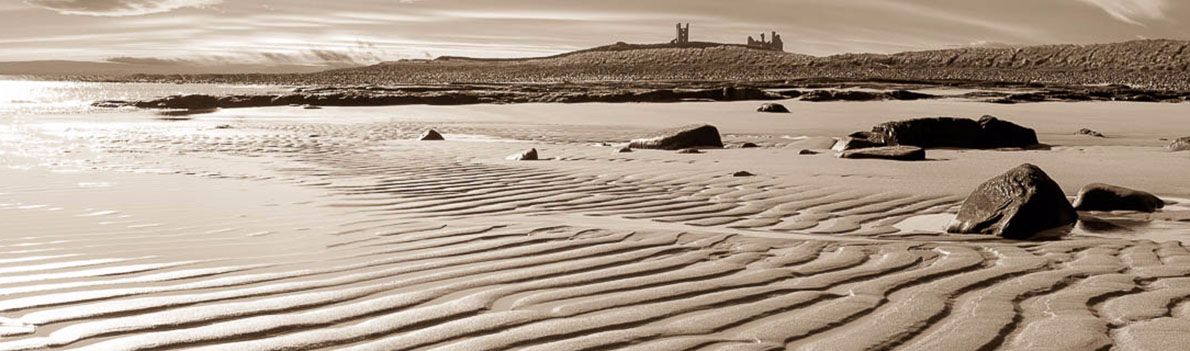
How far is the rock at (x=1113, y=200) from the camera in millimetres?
6172

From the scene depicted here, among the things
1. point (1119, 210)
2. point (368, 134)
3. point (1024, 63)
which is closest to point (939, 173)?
point (1119, 210)

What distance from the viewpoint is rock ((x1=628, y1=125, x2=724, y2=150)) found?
11.3m

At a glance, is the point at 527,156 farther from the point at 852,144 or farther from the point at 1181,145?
the point at 1181,145

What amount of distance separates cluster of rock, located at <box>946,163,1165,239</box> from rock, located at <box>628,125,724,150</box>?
5.65m

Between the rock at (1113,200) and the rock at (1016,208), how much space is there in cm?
60

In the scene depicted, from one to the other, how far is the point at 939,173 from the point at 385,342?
20.7ft

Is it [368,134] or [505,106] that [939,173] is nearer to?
[368,134]

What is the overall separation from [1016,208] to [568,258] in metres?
2.12

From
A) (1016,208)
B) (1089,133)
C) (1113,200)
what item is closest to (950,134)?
(1089,133)

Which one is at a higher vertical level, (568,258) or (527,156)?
(568,258)

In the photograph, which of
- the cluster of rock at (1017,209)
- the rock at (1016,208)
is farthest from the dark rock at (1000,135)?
the rock at (1016,208)

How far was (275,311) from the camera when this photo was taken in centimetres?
350

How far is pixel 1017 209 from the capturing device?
5.27 metres

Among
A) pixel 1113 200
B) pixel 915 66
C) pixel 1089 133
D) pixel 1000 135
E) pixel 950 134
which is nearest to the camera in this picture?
pixel 1113 200
